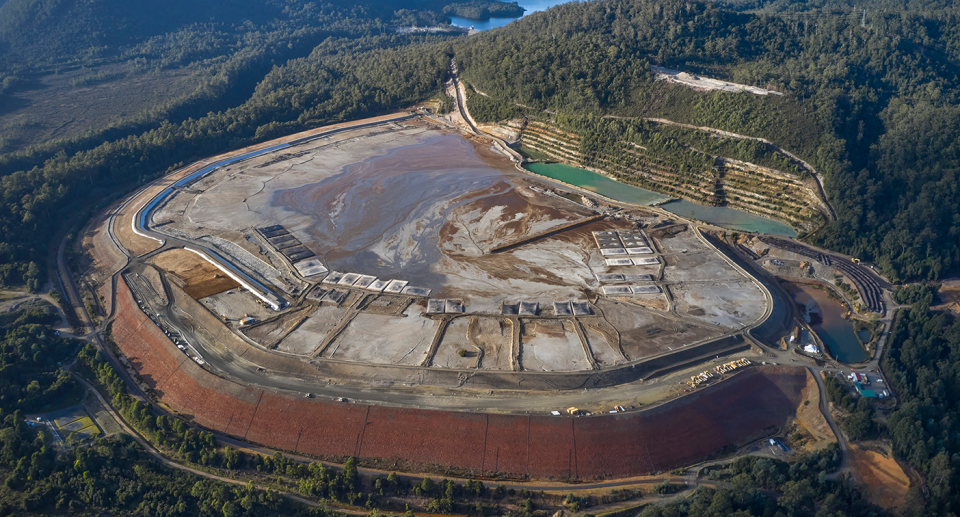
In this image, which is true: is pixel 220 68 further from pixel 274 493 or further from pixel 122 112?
pixel 274 493

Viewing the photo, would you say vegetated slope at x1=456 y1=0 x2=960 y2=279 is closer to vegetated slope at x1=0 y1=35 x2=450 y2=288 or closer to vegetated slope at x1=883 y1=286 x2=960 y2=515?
vegetated slope at x1=883 y1=286 x2=960 y2=515

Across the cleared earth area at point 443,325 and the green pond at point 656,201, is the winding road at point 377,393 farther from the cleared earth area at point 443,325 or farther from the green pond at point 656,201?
the green pond at point 656,201

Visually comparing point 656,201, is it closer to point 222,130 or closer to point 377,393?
point 377,393

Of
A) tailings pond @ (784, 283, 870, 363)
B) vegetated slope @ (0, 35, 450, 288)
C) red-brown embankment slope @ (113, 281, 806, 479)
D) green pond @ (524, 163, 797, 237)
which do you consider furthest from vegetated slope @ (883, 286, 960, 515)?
vegetated slope @ (0, 35, 450, 288)

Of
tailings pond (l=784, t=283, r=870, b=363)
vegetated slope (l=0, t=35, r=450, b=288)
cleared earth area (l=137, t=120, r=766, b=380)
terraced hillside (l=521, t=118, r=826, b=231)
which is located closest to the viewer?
cleared earth area (l=137, t=120, r=766, b=380)

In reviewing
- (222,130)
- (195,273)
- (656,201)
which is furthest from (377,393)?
(222,130)

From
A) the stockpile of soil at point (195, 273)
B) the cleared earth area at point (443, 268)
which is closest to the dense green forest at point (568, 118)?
the stockpile of soil at point (195, 273)

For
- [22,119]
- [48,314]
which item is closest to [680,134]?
[48,314]
